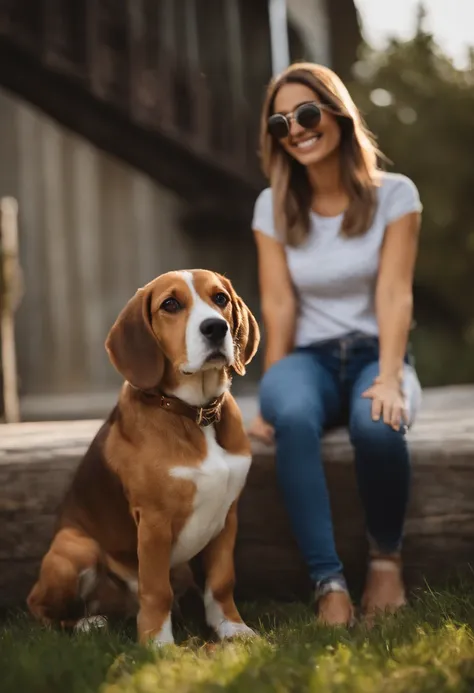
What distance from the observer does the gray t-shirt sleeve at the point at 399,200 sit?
10.8ft

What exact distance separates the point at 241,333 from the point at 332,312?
623mm

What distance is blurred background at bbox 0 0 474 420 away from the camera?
7020mm

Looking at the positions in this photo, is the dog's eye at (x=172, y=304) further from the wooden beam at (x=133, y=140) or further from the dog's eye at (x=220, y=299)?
the wooden beam at (x=133, y=140)

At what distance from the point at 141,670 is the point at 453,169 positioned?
9.60 m

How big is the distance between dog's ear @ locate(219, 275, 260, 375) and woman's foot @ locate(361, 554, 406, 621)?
0.87 meters

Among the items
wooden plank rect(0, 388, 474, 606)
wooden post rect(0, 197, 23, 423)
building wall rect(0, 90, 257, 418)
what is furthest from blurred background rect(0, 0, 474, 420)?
wooden plank rect(0, 388, 474, 606)

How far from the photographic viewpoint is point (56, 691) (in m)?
2.15

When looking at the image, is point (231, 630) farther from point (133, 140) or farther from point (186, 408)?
point (133, 140)

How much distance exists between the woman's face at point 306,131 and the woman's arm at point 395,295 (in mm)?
389

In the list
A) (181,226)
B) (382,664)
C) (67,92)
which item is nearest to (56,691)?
(382,664)

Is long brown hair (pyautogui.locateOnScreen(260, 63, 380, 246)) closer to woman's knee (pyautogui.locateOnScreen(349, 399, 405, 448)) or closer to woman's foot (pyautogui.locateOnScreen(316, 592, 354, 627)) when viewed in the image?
woman's knee (pyautogui.locateOnScreen(349, 399, 405, 448))

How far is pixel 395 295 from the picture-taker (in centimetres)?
326

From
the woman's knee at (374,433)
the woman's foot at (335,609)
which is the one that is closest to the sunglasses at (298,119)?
the woman's knee at (374,433)

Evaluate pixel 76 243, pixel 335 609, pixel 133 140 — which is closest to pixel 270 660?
pixel 335 609
